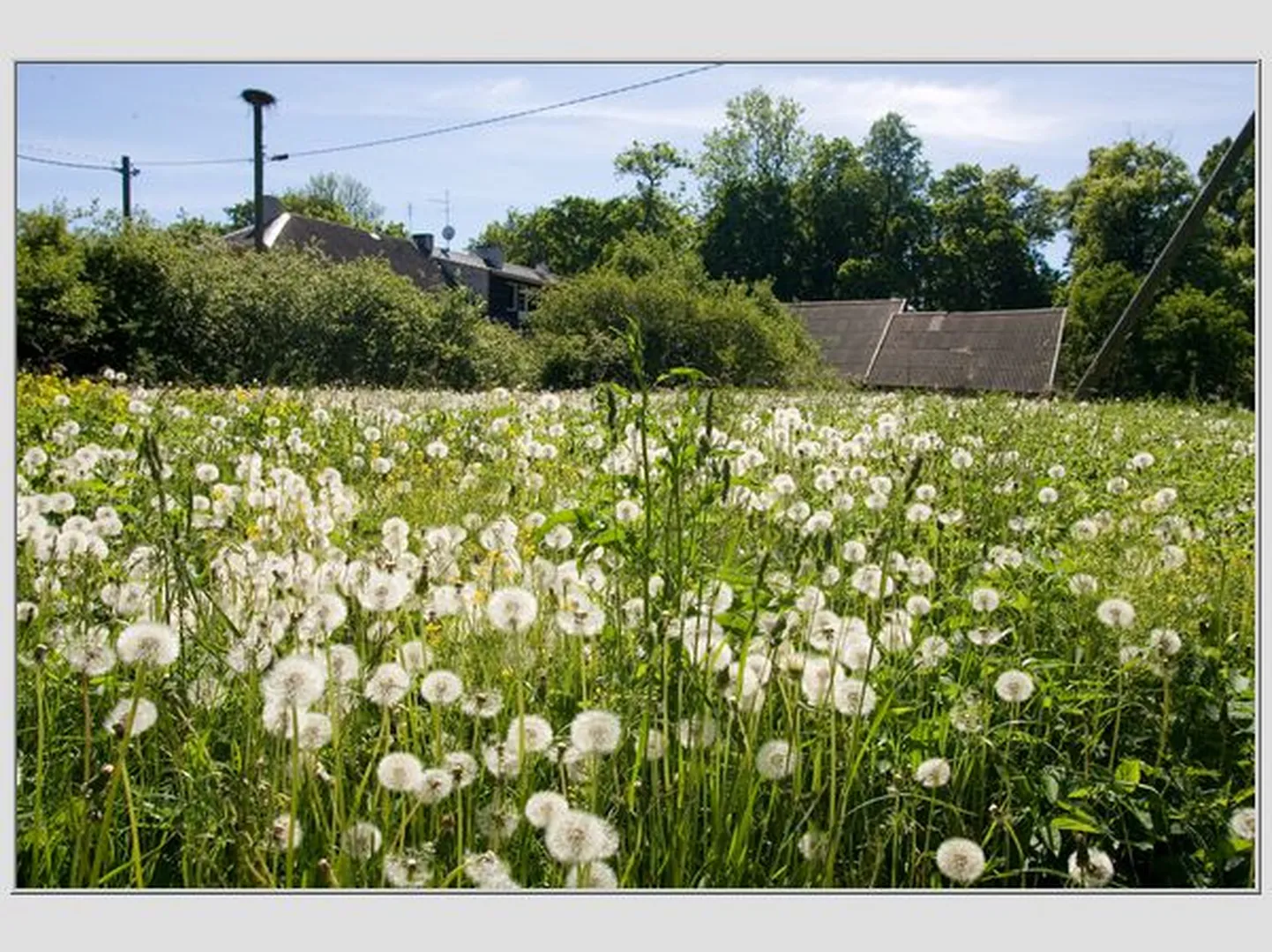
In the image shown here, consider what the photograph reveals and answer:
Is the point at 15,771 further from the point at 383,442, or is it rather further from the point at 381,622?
the point at 383,442

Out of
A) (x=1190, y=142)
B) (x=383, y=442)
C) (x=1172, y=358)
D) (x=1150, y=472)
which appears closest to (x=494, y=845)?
(x=1190, y=142)

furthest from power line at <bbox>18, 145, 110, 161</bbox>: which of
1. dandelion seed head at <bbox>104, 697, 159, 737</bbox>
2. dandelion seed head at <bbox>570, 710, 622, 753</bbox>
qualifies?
dandelion seed head at <bbox>570, 710, 622, 753</bbox>

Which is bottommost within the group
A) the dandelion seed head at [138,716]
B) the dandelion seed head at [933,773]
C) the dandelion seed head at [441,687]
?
the dandelion seed head at [933,773]

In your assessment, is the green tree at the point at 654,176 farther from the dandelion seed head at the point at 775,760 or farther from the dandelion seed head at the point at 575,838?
the dandelion seed head at the point at 575,838

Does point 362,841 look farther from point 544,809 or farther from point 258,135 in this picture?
point 258,135

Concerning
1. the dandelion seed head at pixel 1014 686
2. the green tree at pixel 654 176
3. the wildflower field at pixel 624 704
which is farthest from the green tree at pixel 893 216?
the dandelion seed head at pixel 1014 686

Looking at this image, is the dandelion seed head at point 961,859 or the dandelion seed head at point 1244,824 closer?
the dandelion seed head at point 961,859
